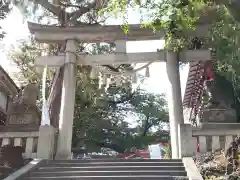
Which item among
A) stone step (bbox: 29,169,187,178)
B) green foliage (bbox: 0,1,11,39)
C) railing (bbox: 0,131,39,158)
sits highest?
green foliage (bbox: 0,1,11,39)

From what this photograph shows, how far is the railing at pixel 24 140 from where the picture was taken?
33.4 feet

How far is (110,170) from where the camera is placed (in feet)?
28.1

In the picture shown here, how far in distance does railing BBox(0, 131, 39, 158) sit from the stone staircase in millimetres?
1039

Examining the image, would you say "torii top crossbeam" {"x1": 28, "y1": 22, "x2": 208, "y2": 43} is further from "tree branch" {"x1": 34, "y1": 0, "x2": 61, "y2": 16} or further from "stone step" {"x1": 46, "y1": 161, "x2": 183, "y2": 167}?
"stone step" {"x1": 46, "y1": 161, "x2": 183, "y2": 167}

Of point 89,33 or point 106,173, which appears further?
point 89,33

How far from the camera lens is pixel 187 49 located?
12602 millimetres

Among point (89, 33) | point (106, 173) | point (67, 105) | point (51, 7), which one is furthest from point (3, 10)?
point (106, 173)

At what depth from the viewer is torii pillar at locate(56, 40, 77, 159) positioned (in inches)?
424

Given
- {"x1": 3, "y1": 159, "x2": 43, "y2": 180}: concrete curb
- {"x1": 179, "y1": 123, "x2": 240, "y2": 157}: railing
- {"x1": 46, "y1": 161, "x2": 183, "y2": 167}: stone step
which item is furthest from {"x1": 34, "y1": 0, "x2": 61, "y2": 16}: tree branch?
{"x1": 179, "y1": 123, "x2": 240, "y2": 157}: railing

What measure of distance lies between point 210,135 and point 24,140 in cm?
544

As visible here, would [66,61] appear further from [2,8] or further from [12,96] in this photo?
[12,96]

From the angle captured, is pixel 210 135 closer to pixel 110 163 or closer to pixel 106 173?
pixel 110 163

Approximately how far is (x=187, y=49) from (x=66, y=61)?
431 centimetres

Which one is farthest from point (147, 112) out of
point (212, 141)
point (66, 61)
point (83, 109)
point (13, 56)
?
point (212, 141)
